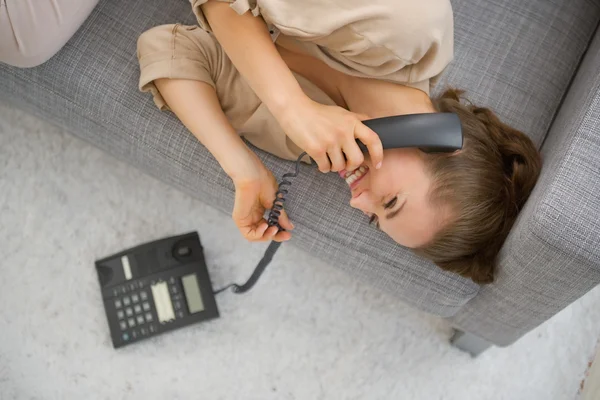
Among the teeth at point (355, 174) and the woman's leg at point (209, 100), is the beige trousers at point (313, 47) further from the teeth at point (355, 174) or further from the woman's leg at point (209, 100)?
the teeth at point (355, 174)

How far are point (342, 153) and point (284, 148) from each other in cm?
19

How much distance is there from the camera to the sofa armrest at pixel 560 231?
2.56ft

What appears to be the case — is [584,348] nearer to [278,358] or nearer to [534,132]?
[534,132]

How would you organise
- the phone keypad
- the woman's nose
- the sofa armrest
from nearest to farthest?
1. the sofa armrest
2. the woman's nose
3. the phone keypad

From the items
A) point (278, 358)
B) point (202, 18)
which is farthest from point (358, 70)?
point (278, 358)

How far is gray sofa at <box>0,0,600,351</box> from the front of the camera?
98 cm

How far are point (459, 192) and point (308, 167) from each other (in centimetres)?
28

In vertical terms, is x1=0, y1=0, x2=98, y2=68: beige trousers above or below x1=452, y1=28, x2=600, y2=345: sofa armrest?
above

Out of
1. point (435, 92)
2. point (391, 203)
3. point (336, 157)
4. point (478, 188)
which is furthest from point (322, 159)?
point (435, 92)

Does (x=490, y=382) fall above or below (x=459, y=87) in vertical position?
below

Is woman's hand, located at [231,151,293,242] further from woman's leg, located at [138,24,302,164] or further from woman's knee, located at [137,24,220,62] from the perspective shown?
woman's knee, located at [137,24,220,62]

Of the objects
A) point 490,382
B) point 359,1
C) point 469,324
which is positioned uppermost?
point 359,1

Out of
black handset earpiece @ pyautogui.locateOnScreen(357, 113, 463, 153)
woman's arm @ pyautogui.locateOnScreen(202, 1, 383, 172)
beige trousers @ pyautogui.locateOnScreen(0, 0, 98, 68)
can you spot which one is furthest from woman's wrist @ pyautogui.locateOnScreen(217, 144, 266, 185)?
beige trousers @ pyautogui.locateOnScreen(0, 0, 98, 68)

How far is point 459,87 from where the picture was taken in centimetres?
106
